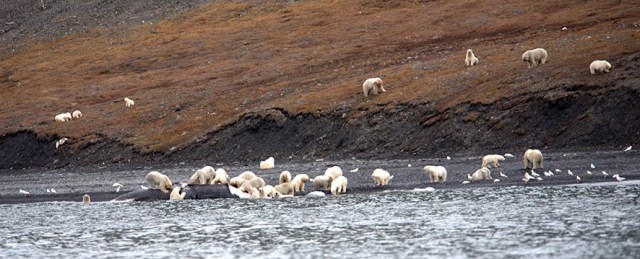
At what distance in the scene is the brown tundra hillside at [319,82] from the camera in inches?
1966

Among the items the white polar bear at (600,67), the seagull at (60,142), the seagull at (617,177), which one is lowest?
the seagull at (617,177)

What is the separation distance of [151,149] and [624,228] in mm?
42855

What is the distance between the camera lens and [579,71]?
52.4m

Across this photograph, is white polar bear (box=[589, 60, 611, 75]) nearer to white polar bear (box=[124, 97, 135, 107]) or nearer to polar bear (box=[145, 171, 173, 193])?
polar bear (box=[145, 171, 173, 193])

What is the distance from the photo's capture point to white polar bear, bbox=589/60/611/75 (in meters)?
50.5

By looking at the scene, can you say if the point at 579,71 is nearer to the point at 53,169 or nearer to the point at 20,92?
the point at 53,169

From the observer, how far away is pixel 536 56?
5772cm

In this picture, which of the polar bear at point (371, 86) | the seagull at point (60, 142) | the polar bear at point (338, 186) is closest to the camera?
the polar bear at point (338, 186)

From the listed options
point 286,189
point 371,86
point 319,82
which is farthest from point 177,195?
point 319,82

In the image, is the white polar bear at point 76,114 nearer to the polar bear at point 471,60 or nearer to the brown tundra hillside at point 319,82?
the brown tundra hillside at point 319,82

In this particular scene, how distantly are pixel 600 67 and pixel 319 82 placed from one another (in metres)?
25.6

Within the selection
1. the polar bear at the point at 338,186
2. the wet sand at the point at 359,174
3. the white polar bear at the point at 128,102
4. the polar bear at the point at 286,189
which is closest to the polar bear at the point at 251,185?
the polar bear at the point at 286,189

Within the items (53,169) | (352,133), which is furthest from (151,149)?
(352,133)

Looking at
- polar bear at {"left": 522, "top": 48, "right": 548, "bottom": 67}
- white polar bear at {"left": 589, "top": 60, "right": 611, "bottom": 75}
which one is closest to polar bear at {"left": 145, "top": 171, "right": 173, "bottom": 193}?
white polar bear at {"left": 589, "top": 60, "right": 611, "bottom": 75}
